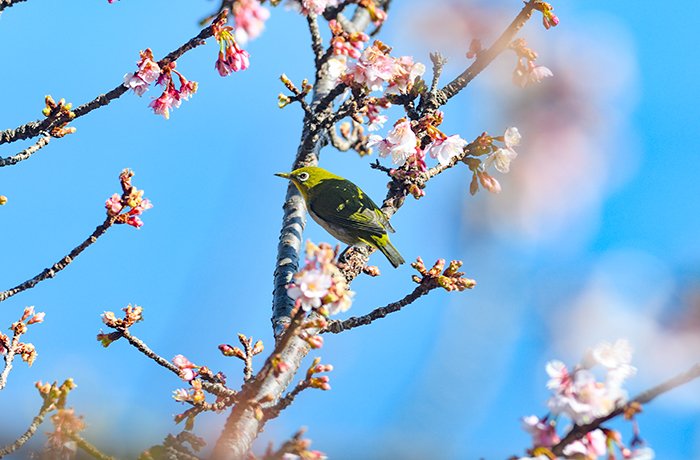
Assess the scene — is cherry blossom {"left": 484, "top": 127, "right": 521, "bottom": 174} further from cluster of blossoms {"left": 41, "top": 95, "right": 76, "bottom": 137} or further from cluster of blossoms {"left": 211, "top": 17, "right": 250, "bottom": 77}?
cluster of blossoms {"left": 41, "top": 95, "right": 76, "bottom": 137}

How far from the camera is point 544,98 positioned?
605 cm

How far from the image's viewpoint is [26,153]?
4836mm

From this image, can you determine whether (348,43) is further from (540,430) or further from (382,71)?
(540,430)

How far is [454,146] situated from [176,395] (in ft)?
9.09

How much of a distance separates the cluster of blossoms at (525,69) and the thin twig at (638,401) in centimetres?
357

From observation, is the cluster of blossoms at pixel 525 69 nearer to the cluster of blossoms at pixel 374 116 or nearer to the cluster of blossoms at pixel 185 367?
the cluster of blossoms at pixel 374 116

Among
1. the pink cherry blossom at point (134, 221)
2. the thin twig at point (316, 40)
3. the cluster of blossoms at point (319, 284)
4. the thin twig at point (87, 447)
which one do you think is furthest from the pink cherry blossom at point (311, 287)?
the thin twig at point (316, 40)

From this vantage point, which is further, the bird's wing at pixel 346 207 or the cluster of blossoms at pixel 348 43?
the bird's wing at pixel 346 207

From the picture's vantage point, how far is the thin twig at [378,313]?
457 centimetres

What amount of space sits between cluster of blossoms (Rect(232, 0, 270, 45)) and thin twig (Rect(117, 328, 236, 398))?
6.67ft

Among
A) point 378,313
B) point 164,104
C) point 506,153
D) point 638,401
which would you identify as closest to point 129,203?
point 164,104

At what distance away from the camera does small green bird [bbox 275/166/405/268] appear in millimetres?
6465

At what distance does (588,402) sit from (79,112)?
3.81 meters

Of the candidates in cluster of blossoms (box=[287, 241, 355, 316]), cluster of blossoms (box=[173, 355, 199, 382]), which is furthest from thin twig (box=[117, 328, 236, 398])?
cluster of blossoms (box=[287, 241, 355, 316])
